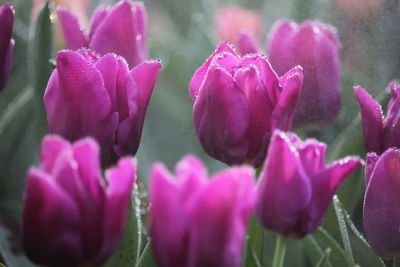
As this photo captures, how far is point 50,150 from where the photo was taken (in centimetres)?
32

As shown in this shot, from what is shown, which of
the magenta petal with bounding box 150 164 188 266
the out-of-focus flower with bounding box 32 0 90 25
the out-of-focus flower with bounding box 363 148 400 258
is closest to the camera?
the magenta petal with bounding box 150 164 188 266

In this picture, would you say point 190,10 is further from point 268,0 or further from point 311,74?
point 311,74

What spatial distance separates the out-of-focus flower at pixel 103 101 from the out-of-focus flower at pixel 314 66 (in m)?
0.15

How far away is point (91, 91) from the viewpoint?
426mm

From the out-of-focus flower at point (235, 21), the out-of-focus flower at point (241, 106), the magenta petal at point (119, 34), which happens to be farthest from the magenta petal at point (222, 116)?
the out-of-focus flower at point (235, 21)

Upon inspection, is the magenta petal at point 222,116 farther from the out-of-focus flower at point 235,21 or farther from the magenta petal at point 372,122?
the out-of-focus flower at point 235,21

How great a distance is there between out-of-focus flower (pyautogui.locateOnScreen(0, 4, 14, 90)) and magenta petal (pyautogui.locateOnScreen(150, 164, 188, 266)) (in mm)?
203

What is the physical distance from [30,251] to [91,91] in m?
0.12

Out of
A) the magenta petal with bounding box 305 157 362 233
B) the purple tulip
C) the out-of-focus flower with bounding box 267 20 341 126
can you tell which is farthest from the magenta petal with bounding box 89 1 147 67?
the magenta petal with bounding box 305 157 362 233

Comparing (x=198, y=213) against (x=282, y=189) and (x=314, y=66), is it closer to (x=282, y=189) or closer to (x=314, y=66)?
(x=282, y=189)

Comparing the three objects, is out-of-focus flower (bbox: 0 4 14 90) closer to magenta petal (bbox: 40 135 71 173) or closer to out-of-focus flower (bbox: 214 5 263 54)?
magenta petal (bbox: 40 135 71 173)

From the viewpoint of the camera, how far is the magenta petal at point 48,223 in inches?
12.4

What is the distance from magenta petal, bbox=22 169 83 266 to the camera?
0.31 meters

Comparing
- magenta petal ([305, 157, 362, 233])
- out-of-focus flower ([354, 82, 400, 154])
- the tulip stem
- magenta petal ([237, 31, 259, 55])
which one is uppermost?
magenta petal ([237, 31, 259, 55])
